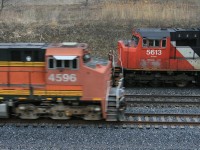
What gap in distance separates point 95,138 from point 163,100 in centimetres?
541

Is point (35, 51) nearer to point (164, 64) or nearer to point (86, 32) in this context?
point (164, 64)

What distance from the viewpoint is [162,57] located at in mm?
17969

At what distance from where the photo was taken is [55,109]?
42.6 feet

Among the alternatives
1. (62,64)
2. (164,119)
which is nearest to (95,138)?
(62,64)

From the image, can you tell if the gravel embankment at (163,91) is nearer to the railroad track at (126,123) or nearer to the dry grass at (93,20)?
the railroad track at (126,123)

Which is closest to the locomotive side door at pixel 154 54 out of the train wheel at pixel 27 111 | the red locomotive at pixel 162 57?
the red locomotive at pixel 162 57

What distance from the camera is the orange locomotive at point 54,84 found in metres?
12.5

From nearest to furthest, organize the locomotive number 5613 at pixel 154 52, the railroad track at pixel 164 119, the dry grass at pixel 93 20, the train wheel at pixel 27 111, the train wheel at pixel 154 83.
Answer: the railroad track at pixel 164 119 → the train wheel at pixel 27 111 → the locomotive number 5613 at pixel 154 52 → the train wheel at pixel 154 83 → the dry grass at pixel 93 20

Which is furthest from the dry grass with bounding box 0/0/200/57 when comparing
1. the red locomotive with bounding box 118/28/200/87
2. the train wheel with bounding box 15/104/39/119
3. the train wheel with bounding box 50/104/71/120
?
the train wheel with bounding box 15/104/39/119

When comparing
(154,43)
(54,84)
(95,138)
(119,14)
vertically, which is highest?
(119,14)

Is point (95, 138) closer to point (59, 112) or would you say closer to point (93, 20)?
point (59, 112)

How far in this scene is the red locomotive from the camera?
17.8 metres

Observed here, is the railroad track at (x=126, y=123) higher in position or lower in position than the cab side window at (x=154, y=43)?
lower

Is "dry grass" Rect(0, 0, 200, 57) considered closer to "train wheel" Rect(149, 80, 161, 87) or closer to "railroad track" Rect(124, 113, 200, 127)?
"train wheel" Rect(149, 80, 161, 87)
